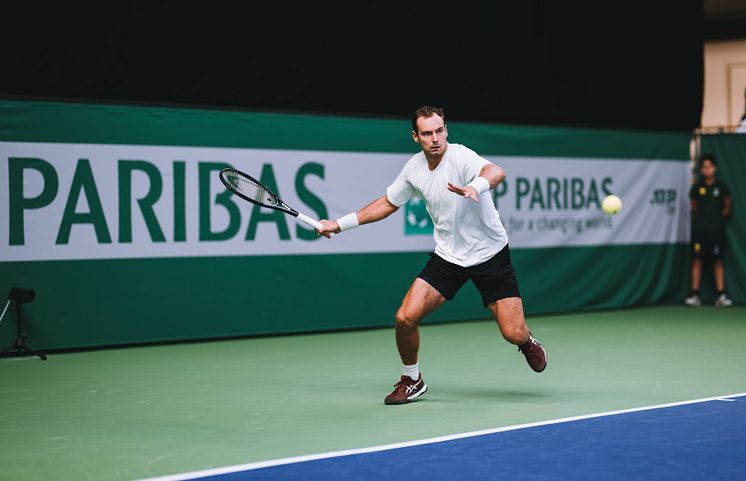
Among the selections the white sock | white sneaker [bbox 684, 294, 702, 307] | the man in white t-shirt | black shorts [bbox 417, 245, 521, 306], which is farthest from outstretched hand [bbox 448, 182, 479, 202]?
white sneaker [bbox 684, 294, 702, 307]

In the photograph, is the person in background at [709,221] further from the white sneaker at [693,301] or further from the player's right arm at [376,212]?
the player's right arm at [376,212]

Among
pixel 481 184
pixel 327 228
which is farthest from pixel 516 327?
pixel 327 228

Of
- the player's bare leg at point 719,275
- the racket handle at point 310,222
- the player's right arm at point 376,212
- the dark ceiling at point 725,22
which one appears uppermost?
the dark ceiling at point 725,22

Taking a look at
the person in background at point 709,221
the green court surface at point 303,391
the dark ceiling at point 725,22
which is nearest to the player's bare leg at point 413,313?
the green court surface at point 303,391

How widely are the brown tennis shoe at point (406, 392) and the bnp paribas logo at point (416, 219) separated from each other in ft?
14.9

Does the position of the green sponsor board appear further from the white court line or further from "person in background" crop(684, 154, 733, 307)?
the white court line

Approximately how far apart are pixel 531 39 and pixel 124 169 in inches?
203

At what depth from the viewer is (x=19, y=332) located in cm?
864

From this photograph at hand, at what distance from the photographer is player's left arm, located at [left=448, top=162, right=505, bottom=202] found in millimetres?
A: 5520

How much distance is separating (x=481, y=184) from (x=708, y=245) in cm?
754

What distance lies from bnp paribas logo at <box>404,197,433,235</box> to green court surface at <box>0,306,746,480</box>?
1142 millimetres

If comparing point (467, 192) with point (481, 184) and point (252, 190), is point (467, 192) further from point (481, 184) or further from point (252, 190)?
point (252, 190)

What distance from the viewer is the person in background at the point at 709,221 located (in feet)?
40.5

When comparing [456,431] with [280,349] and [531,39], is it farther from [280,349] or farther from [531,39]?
[531,39]
